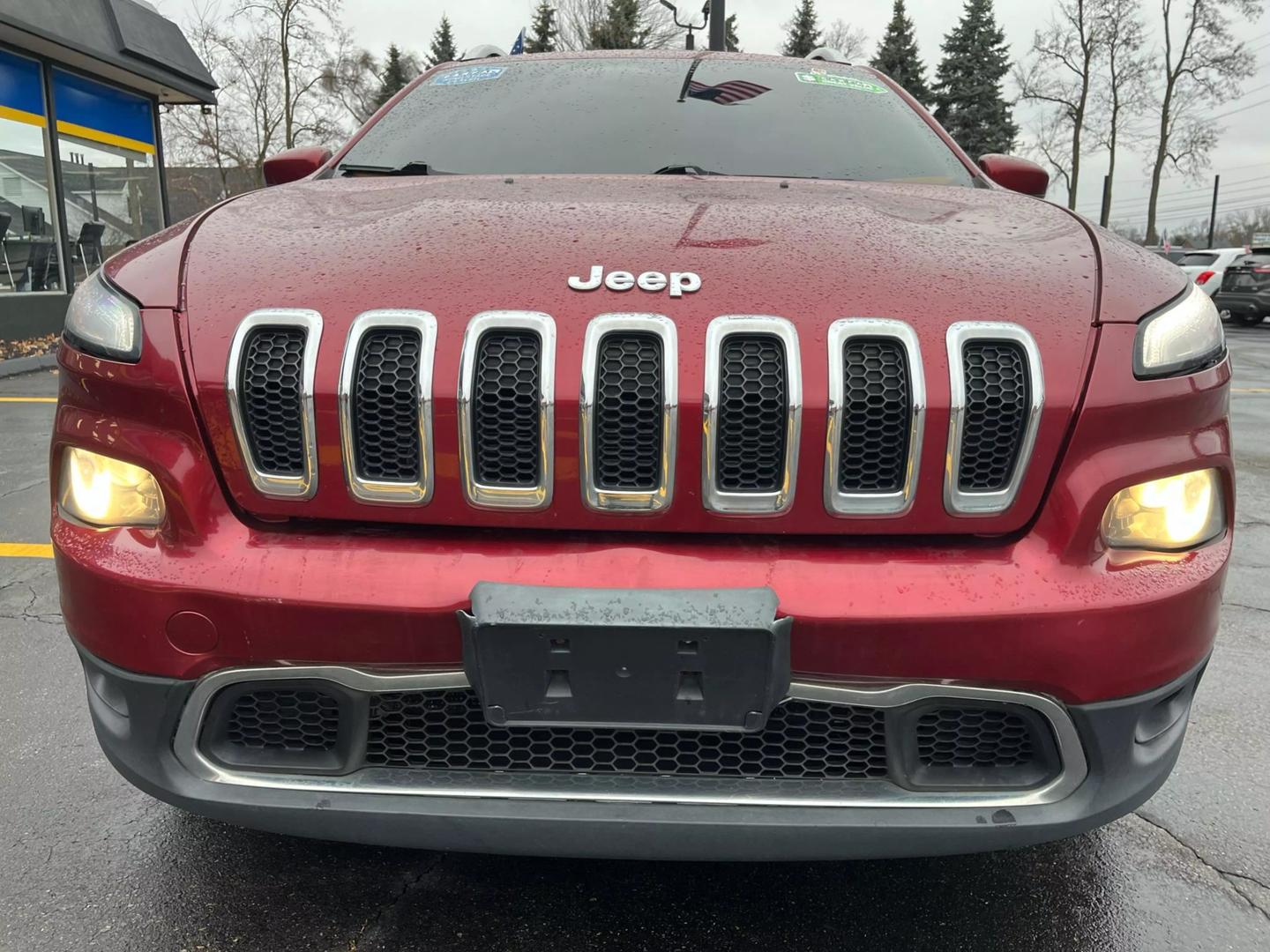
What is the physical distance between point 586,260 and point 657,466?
0.38 metres

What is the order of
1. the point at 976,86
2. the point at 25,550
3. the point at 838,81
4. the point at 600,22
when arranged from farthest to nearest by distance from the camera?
the point at 976,86 → the point at 600,22 → the point at 25,550 → the point at 838,81

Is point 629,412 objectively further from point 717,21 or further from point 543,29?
point 543,29

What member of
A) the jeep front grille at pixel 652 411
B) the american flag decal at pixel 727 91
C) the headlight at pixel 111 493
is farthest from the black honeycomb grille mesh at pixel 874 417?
the american flag decal at pixel 727 91

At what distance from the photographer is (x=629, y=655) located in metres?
1.31

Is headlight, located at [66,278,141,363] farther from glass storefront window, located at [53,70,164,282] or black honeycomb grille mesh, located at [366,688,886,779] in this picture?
glass storefront window, located at [53,70,164,282]

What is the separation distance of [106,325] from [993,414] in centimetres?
141

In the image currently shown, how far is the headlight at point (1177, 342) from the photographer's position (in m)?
1.44

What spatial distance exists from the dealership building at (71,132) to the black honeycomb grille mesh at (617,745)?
34.0ft

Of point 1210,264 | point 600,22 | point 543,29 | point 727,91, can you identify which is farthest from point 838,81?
point 543,29

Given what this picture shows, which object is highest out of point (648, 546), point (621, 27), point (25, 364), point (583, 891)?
point (621, 27)

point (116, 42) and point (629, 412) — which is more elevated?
point (116, 42)

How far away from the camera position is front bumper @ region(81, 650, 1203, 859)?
4.53 ft

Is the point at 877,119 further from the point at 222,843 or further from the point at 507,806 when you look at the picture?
the point at 222,843

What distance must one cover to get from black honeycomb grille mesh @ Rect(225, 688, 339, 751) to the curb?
30.8ft
